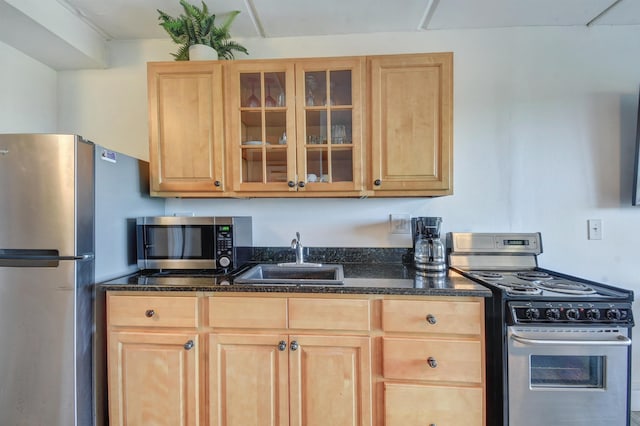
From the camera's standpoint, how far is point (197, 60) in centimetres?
155

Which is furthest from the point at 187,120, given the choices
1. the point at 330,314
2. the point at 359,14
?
the point at 330,314

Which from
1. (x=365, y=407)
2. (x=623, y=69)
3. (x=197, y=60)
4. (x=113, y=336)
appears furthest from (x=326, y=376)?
(x=623, y=69)

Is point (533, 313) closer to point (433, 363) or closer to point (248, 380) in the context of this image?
point (433, 363)

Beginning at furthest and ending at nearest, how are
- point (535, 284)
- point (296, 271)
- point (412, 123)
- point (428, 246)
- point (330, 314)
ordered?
1. point (296, 271)
2. point (428, 246)
3. point (412, 123)
4. point (535, 284)
5. point (330, 314)

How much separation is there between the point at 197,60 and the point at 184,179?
0.67 m

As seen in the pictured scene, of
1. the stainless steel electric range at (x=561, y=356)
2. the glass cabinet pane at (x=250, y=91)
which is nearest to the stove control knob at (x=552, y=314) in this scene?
the stainless steel electric range at (x=561, y=356)

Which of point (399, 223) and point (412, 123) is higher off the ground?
point (412, 123)

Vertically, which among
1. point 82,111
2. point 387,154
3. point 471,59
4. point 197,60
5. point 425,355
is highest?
point 471,59

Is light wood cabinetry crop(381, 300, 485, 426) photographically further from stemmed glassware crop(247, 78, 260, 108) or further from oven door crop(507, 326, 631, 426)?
stemmed glassware crop(247, 78, 260, 108)

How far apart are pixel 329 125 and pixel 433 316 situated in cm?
109

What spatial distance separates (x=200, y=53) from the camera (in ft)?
5.11

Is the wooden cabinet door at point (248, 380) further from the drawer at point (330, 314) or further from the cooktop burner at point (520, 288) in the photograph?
the cooktop burner at point (520, 288)

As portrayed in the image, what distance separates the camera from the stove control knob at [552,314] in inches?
44.5

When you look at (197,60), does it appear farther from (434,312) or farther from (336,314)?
(434,312)
